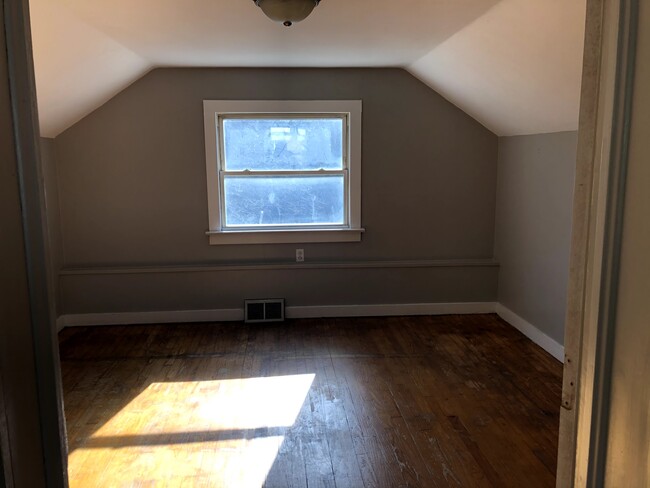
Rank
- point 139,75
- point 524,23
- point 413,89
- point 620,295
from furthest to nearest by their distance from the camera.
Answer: point 413,89 < point 139,75 < point 524,23 < point 620,295

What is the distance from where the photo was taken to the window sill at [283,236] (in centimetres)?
415

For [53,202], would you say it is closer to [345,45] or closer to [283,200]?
[283,200]

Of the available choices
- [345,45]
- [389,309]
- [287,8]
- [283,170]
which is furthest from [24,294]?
[389,309]

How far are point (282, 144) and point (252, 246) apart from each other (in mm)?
867

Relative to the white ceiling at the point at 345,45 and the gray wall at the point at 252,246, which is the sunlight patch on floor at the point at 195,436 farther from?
the white ceiling at the point at 345,45

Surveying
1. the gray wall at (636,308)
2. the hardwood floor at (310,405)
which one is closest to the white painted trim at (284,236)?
the hardwood floor at (310,405)

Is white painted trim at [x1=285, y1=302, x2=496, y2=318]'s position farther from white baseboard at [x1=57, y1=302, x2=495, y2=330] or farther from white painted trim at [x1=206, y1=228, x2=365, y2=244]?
white painted trim at [x1=206, y1=228, x2=365, y2=244]

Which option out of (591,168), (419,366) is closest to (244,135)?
(419,366)

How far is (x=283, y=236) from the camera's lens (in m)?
4.19

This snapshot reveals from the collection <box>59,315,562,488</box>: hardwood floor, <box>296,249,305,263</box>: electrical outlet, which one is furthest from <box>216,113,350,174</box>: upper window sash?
<box>59,315,562,488</box>: hardwood floor

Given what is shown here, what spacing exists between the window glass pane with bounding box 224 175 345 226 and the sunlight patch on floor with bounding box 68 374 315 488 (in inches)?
58.4

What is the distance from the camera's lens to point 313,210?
13.9 feet

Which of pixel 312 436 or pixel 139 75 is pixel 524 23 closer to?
pixel 312 436

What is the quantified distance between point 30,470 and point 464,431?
85.5 inches
